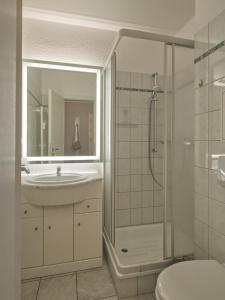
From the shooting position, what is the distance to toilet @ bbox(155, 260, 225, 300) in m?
0.85

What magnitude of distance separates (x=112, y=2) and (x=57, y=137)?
131 centimetres

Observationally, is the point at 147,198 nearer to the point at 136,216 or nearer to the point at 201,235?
the point at 136,216

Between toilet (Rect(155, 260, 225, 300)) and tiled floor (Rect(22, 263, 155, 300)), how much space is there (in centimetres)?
58

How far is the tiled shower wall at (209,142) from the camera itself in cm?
123

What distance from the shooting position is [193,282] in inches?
36.6

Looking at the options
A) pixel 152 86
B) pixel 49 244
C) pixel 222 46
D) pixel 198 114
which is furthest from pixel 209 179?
pixel 49 244

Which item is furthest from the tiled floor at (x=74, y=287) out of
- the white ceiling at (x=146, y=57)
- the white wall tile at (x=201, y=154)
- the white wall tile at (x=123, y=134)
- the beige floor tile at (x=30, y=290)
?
the white ceiling at (x=146, y=57)

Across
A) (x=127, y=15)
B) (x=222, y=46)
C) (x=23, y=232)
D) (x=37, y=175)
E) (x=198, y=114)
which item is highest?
(x=127, y=15)

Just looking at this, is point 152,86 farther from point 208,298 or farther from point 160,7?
point 208,298

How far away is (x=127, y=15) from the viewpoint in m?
1.71

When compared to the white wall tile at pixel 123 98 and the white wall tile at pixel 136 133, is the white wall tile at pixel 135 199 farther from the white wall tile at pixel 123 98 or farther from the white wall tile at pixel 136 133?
the white wall tile at pixel 123 98

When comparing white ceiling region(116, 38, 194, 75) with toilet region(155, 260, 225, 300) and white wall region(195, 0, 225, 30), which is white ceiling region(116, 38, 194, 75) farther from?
toilet region(155, 260, 225, 300)

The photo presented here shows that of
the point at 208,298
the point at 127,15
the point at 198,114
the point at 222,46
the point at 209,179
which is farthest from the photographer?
the point at 127,15

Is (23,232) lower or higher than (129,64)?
lower
